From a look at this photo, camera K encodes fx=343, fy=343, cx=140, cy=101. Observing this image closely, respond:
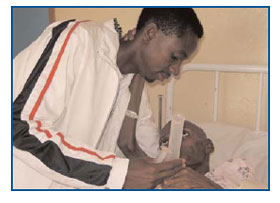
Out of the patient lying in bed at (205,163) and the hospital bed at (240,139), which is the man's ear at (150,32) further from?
the hospital bed at (240,139)

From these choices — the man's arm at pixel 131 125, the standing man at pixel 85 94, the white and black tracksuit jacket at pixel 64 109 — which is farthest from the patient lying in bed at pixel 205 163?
the white and black tracksuit jacket at pixel 64 109

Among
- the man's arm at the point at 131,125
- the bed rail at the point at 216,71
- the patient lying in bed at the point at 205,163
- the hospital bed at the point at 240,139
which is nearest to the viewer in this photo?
the patient lying in bed at the point at 205,163

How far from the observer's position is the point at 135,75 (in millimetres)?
1535

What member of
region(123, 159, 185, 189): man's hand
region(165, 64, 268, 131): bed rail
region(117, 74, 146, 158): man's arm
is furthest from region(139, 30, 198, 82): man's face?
region(165, 64, 268, 131): bed rail

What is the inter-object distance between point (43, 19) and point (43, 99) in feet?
4.45

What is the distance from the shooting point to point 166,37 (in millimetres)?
1212

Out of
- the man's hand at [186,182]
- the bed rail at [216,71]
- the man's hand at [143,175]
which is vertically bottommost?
the man's hand at [186,182]

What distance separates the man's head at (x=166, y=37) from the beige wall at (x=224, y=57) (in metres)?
0.74

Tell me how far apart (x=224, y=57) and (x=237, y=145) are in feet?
1.69

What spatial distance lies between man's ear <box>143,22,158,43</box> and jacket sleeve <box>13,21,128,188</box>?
32cm

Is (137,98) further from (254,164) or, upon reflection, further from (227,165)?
(254,164)

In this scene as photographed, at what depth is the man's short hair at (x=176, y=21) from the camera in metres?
1.19

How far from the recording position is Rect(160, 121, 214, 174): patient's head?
149cm

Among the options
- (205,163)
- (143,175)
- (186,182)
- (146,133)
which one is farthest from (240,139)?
(143,175)
